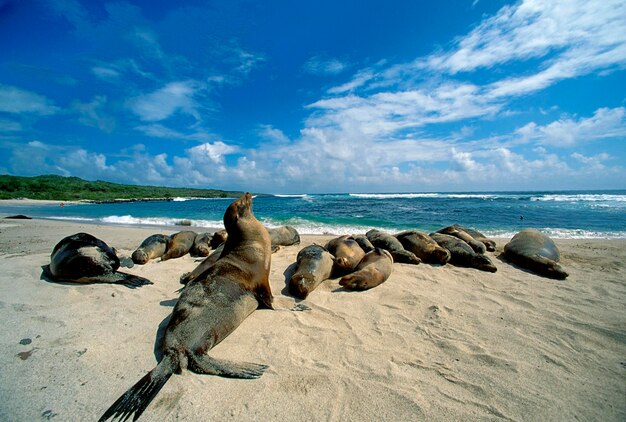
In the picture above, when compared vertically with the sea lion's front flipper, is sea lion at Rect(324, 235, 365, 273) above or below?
above

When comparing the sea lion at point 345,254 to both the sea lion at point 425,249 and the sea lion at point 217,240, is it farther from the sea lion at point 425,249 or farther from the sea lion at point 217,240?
the sea lion at point 217,240

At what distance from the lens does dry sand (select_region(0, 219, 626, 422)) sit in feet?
7.40

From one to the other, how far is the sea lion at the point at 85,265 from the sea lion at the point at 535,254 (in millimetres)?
8190

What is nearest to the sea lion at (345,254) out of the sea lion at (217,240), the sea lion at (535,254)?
the sea lion at (217,240)

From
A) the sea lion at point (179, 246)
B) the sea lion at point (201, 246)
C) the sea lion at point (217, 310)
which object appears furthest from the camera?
the sea lion at point (201, 246)

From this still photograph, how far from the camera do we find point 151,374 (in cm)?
246

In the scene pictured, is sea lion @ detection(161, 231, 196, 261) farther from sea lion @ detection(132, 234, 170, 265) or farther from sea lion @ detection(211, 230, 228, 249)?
sea lion @ detection(211, 230, 228, 249)

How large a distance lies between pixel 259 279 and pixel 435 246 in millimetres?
4825

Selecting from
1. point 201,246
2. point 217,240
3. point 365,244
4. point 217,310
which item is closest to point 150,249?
point 201,246

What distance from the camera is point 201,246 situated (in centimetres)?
777

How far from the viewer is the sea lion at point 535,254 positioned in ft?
19.4

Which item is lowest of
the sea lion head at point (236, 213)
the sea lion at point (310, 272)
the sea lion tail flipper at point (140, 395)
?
the sea lion tail flipper at point (140, 395)

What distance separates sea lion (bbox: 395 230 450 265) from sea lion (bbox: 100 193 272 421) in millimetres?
4263

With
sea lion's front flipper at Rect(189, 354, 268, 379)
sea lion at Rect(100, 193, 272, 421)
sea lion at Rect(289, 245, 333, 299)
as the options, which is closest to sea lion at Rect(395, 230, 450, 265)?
sea lion at Rect(289, 245, 333, 299)
